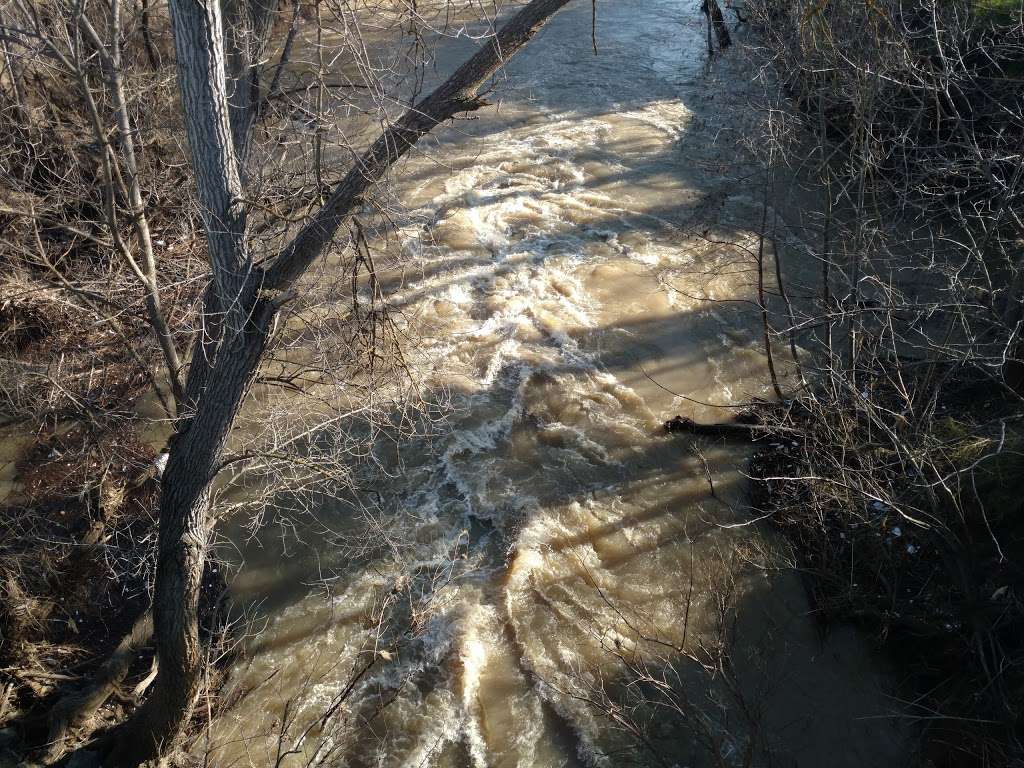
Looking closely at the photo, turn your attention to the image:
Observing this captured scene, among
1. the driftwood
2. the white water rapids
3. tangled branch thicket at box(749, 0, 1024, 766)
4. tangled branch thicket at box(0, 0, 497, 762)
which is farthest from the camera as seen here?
the driftwood

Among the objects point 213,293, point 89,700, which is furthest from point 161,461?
point 213,293

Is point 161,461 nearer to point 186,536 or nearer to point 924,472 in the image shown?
point 186,536

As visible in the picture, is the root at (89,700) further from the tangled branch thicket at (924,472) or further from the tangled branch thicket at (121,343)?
the tangled branch thicket at (924,472)

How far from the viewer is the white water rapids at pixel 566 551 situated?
276 inches

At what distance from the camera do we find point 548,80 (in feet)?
58.5

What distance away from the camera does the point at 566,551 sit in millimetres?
8508

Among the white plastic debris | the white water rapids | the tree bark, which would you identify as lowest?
the white water rapids

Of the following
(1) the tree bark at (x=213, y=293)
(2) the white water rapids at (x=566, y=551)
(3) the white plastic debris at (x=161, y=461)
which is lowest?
(2) the white water rapids at (x=566, y=551)

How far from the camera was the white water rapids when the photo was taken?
276 inches

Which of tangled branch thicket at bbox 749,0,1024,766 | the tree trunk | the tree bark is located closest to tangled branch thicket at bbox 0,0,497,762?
the tree bark

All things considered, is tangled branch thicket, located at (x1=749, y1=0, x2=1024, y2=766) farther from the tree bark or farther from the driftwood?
the tree bark

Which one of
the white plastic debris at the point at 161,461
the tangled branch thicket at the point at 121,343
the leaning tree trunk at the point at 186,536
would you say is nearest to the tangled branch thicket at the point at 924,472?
the tangled branch thicket at the point at 121,343

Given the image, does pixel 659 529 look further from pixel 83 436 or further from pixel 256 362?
pixel 83 436

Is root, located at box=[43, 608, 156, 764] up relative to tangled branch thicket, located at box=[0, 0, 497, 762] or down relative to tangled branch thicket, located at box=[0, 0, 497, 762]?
down
